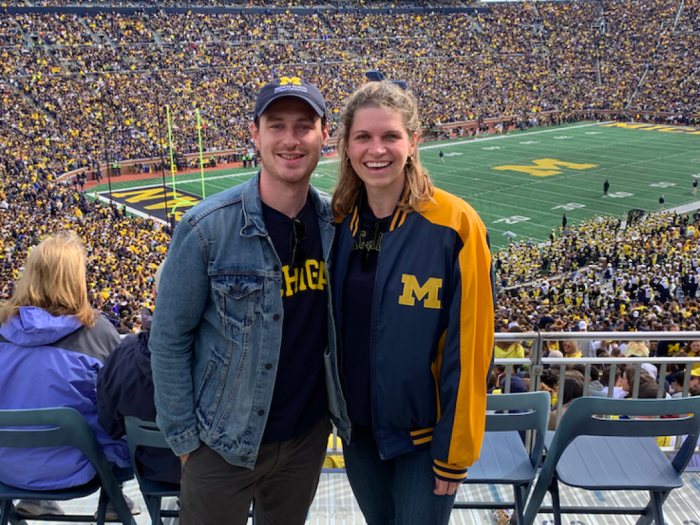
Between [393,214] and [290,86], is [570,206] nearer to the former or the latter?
[393,214]

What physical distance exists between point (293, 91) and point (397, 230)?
0.55 meters

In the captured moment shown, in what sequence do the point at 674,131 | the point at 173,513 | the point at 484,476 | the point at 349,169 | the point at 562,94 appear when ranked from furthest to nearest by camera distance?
1. the point at 562,94
2. the point at 674,131
3. the point at 173,513
4. the point at 484,476
5. the point at 349,169

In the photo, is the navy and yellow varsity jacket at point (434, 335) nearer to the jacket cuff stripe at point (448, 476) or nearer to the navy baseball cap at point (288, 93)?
the jacket cuff stripe at point (448, 476)

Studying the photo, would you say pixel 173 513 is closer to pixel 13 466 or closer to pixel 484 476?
pixel 13 466

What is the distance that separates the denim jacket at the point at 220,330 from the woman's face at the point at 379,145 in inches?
14.6

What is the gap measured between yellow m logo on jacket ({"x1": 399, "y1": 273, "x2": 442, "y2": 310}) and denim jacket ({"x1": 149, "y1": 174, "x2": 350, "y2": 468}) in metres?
0.40

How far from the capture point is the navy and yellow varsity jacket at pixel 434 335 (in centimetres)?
194

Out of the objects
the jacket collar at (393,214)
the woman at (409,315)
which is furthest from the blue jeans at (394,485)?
the jacket collar at (393,214)

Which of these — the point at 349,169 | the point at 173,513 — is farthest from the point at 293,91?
the point at 173,513

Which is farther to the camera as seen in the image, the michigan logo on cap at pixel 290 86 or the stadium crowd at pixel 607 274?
the stadium crowd at pixel 607 274

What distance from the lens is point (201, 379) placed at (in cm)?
207

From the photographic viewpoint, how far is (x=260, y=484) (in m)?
2.24

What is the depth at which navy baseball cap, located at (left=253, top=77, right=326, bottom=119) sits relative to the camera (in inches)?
78.2

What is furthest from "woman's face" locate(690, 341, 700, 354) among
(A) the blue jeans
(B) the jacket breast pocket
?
(B) the jacket breast pocket
